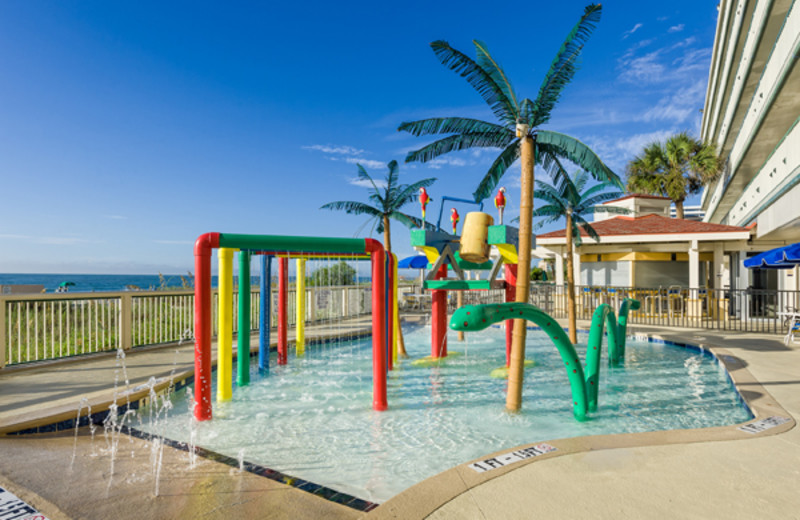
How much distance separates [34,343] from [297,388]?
5.58 m

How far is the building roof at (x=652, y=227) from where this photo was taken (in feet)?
56.5

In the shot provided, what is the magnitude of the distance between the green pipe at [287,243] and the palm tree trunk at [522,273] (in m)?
2.39

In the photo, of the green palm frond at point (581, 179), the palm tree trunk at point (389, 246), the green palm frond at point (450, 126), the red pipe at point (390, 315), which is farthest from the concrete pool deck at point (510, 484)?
the green palm frond at point (581, 179)

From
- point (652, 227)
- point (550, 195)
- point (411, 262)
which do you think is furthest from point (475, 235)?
point (652, 227)

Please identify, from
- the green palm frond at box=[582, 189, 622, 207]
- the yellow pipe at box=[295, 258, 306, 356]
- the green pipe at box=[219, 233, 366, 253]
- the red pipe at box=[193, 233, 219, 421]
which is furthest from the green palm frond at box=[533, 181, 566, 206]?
the red pipe at box=[193, 233, 219, 421]

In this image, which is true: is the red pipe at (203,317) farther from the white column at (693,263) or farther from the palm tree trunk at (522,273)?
the white column at (693,263)

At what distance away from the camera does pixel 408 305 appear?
22.0 meters

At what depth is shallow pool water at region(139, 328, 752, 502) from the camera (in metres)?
4.76

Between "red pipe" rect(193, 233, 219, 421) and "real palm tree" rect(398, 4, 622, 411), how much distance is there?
156 inches

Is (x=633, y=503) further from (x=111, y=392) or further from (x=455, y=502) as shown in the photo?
(x=111, y=392)

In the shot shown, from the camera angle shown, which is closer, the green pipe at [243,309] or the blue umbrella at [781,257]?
the green pipe at [243,309]

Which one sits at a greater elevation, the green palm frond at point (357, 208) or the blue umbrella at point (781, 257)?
the green palm frond at point (357, 208)

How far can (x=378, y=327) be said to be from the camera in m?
6.58

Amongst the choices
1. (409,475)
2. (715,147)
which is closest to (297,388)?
(409,475)
